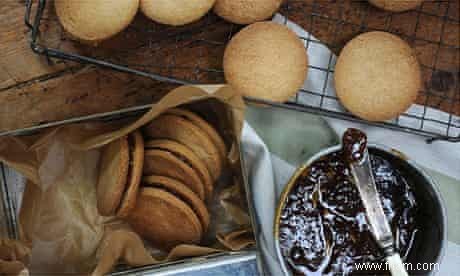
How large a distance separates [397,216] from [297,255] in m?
0.21

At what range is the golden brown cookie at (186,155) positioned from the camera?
115 cm

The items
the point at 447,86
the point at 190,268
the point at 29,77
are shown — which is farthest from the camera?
the point at 447,86

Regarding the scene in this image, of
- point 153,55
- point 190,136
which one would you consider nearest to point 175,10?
point 153,55

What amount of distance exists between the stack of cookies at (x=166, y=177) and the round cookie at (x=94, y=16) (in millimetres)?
195

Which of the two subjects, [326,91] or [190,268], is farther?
[326,91]

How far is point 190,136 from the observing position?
3.83ft

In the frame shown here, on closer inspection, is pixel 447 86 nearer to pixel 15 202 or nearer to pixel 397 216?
pixel 397 216

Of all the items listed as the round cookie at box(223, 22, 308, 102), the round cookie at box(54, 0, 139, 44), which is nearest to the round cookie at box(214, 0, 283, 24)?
the round cookie at box(223, 22, 308, 102)

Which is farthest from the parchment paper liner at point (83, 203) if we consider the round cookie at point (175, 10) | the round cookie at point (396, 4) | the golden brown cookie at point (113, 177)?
the round cookie at point (396, 4)

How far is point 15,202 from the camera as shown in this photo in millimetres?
1264

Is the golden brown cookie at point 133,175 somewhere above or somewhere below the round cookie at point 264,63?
below

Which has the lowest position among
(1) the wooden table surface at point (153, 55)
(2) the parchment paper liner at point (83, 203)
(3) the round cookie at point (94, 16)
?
(2) the parchment paper liner at point (83, 203)

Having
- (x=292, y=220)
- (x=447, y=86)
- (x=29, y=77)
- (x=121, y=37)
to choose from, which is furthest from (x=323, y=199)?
(x=29, y=77)

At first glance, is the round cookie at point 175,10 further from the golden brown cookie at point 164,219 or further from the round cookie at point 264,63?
the golden brown cookie at point 164,219
